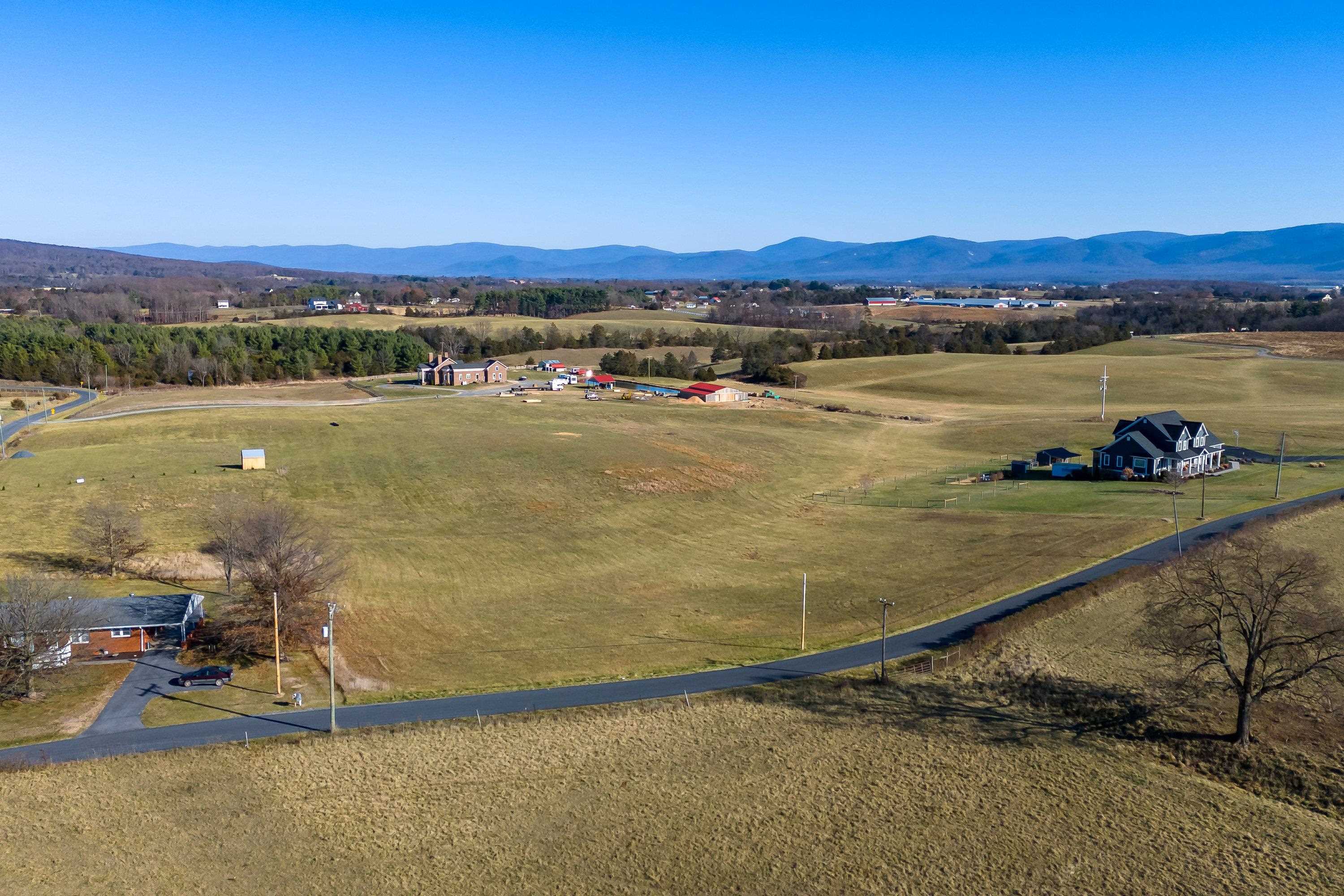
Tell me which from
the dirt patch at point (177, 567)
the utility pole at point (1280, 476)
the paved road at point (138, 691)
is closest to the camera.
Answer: the paved road at point (138, 691)

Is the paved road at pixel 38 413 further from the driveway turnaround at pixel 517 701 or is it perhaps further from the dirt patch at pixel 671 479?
the driveway turnaround at pixel 517 701

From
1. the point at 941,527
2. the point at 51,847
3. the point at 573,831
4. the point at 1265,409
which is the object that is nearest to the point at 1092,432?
the point at 1265,409

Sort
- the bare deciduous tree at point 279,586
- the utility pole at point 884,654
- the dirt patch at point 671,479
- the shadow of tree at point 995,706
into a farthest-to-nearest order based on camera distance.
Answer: the dirt patch at point 671,479 → the bare deciduous tree at point 279,586 → the utility pole at point 884,654 → the shadow of tree at point 995,706

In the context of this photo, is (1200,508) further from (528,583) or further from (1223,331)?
(1223,331)

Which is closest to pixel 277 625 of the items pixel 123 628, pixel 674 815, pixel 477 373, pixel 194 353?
pixel 123 628

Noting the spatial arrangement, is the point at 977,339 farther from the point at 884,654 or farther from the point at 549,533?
the point at 884,654

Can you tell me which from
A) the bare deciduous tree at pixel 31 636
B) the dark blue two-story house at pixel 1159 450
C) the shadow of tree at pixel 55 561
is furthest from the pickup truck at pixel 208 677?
the dark blue two-story house at pixel 1159 450

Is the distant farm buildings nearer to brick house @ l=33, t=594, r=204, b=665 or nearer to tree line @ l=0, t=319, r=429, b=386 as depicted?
tree line @ l=0, t=319, r=429, b=386
